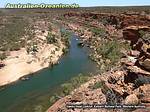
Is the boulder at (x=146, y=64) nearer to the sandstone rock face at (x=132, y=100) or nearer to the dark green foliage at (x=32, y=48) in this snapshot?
the sandstone rock face at (x=132, y=100)

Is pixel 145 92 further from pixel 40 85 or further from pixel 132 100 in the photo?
pixel 40 85

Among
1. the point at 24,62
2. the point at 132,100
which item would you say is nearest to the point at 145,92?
the point at 132,100

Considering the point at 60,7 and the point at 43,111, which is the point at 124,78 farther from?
the point at 60,7

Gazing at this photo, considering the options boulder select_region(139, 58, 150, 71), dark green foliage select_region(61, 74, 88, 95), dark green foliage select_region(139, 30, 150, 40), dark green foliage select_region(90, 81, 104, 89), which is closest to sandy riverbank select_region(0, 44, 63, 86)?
dark green foliage select_region(61, 74, 88, 95)

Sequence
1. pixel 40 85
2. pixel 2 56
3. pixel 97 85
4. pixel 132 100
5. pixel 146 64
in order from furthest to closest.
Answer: pixel 2 56 → pixel 40 85 → pixel 97 85 → pixel 146 64 → pixel 132 100

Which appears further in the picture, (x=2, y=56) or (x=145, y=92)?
(x=2, y=56)

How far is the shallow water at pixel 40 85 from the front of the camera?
34.3 meters

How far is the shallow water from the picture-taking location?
112 ft

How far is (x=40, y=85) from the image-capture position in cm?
4072

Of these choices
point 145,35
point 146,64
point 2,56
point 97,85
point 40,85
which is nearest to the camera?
point 146,64

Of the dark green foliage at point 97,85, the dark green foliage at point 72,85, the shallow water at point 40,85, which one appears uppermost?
the dark green foliage at point 97,85

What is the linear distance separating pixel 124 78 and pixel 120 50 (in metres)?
23.4

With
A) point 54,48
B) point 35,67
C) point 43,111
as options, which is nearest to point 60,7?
point 54,48

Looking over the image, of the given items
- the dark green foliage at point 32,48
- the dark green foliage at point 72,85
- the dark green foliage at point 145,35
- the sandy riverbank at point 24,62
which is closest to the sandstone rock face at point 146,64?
the dark green foliage at point 72,85
